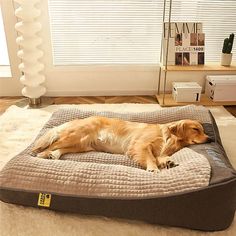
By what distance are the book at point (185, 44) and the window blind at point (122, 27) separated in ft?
0.51

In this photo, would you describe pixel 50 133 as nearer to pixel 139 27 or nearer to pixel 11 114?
pixel 11 114

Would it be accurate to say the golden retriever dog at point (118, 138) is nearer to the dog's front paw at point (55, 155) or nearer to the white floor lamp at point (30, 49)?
the dog's front paw at point (55, 155)

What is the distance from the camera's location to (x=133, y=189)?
1.27 meters

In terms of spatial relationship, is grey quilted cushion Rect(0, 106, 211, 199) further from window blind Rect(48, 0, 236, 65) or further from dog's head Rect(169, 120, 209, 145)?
window blind Rect(48, 0, 236, 65)

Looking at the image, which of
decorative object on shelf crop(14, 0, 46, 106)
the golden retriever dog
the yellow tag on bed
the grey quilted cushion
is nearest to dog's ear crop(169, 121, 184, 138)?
the golden retriever dog

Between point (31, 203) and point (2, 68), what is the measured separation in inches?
89.8

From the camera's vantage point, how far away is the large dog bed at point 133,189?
1.21 metres

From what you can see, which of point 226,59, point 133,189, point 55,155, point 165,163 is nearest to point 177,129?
point 165,163

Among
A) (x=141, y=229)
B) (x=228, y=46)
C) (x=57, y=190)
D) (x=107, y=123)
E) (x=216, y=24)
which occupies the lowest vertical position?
(x=141, y=229)

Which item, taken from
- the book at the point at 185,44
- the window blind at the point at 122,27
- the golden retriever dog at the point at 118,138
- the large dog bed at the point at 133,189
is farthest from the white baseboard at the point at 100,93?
the large dog bed at the point at 133,189

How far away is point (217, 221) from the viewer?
1250 mm

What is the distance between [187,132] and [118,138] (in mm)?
418

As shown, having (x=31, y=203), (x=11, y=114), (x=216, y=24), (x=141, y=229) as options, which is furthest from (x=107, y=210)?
(x=216, y=24)

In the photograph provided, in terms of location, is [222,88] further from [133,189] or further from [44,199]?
[44,199]
